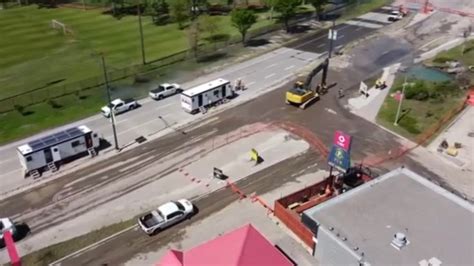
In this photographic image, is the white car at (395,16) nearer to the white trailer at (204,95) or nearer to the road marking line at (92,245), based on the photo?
the white trailer at (204,95)

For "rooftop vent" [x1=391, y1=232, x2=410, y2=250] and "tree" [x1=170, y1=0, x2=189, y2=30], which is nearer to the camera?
"rooftop vent" [x1=391, y1=232, x2=410, y2=250]

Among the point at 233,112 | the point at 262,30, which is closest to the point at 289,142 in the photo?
the point at 233,112

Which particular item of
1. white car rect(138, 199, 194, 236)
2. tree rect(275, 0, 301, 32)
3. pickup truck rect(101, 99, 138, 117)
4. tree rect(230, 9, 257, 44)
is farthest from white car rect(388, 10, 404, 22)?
white car rect(138, 199, 194, 236)

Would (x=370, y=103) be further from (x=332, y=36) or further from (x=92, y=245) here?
(x=92, y=245)

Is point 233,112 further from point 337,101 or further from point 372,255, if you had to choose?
point 372,255

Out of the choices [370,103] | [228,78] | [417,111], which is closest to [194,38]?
[228,78]

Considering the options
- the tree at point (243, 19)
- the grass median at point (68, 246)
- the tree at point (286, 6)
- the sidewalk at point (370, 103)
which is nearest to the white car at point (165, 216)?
the grass median at point (68, 246)

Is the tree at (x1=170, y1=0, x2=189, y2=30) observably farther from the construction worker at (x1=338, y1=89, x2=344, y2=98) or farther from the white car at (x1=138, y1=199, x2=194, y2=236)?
the white car at (x1=138, y1=199, x2=194, y2=236)
